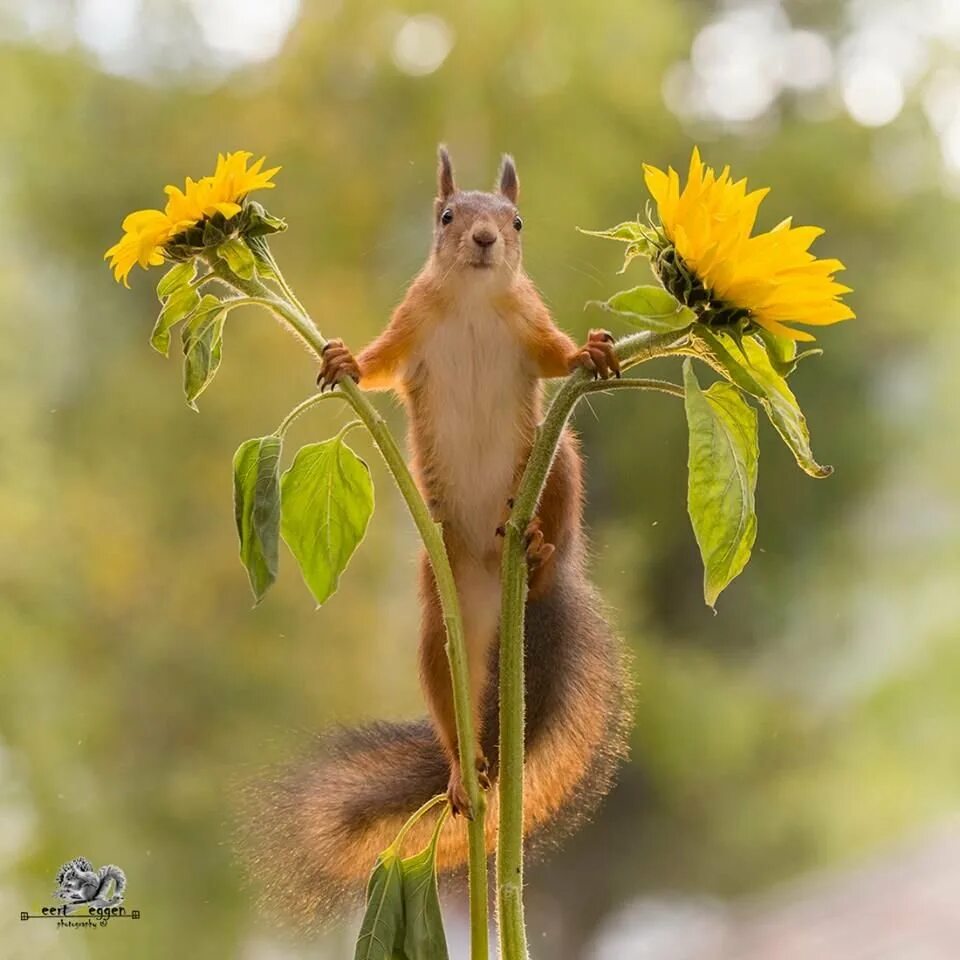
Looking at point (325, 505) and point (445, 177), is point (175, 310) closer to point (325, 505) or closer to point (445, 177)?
point (325, 505)

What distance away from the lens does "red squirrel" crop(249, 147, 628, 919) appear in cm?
103

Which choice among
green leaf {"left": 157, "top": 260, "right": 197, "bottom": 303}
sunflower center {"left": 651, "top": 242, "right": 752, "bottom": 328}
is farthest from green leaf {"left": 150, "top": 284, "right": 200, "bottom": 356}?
sunflower center {"left": 651, "top": 242, "right": 752, "bottom": 328}

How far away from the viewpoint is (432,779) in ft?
3.57

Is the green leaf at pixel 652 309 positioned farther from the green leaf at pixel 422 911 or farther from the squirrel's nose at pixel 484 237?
the green leaf at pixel 422 911

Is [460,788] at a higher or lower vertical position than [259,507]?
lower

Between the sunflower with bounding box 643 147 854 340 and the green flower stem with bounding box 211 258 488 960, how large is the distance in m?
0.23

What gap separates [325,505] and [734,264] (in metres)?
0.34

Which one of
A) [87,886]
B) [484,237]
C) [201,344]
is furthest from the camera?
[87,886]

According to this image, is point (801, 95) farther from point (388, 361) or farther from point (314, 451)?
point (314, 451)

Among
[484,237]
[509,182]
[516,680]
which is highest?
[509,182]

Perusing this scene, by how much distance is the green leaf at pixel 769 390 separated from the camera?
0.81 m

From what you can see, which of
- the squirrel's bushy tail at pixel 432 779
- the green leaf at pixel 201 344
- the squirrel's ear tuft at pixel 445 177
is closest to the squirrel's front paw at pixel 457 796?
the squirrel's bushy tail at pixel 432 779

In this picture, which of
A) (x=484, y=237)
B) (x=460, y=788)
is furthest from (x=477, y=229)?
(x=460, y=788)

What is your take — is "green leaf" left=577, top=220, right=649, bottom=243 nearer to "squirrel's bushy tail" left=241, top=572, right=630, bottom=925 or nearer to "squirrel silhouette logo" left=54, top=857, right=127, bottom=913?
"squirrel's bushy tail" left=241, top=572, right=630, bottom=925
